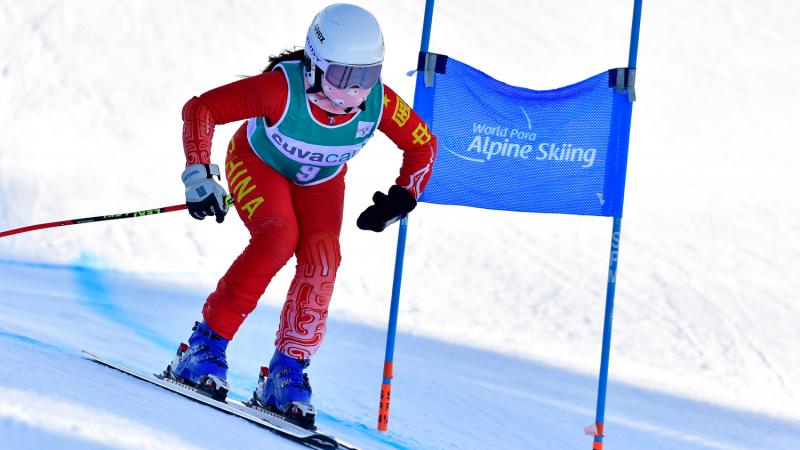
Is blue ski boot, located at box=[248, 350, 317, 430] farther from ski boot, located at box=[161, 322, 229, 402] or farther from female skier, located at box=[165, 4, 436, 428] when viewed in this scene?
ski boot, located at box=[161, 322, 229, 402]

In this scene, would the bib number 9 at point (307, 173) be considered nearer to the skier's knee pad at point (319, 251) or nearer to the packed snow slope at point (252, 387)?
the skier's knee pad at point (319, 251)

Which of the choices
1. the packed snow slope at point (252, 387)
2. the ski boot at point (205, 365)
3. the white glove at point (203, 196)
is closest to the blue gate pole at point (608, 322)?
the packed snow slope at point (252, 387)

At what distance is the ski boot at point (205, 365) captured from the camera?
4098mm

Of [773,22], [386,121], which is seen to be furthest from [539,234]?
[773,22]

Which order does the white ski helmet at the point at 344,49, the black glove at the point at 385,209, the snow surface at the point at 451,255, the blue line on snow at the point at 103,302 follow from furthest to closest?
the blue line on snow at the point at 103,302 < the snow surface at the point at 451,255 < the black glove at the point at 385,209 < the white ski helmet at the point at 344,49

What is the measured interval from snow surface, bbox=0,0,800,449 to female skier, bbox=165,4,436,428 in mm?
526

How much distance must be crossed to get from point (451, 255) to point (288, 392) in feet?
23.2

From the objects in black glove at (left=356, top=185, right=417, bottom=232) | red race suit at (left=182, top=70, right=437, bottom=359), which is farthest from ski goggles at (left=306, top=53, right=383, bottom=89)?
black glove at (left=356, top=185, right=417, bottom=232)

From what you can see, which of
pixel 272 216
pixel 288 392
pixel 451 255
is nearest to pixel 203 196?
pixel 272 216

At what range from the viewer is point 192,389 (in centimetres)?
407

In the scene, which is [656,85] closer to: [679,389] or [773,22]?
[773,22]

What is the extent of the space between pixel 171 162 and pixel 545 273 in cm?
451

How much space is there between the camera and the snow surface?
5746 mm

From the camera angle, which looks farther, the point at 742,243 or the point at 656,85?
the point at 656,85
